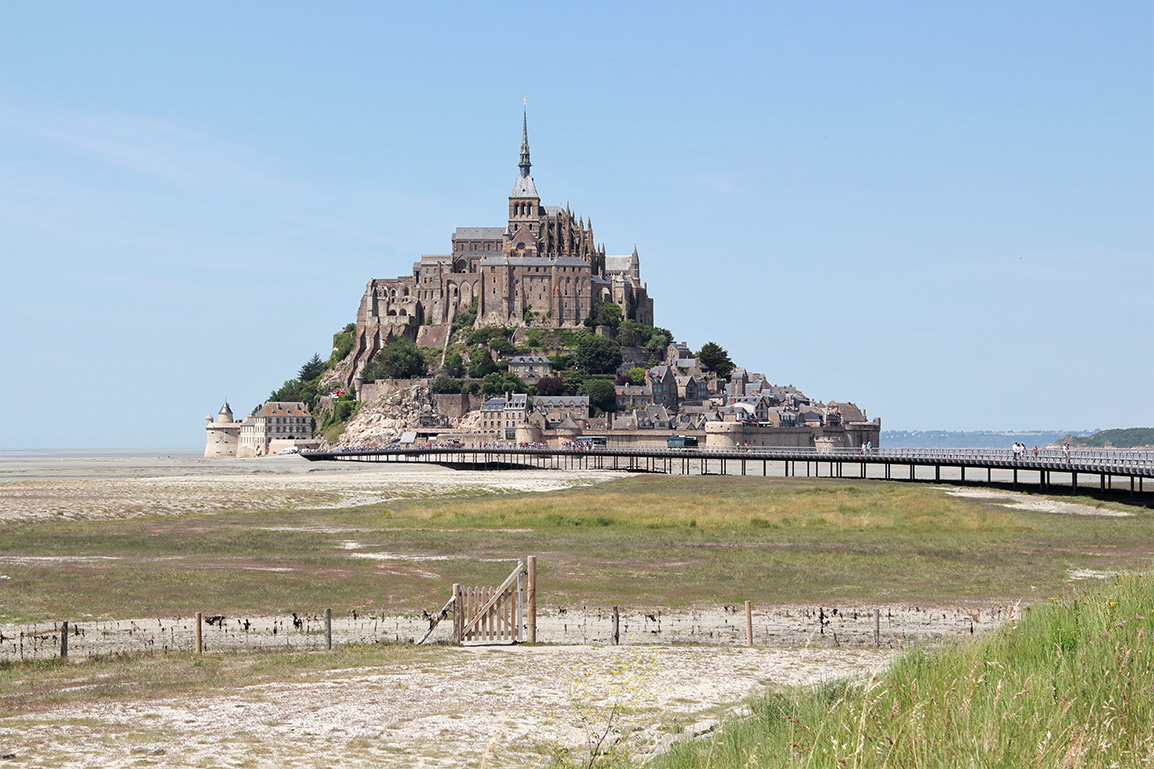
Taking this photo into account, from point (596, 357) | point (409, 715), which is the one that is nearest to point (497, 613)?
point (409, 715)

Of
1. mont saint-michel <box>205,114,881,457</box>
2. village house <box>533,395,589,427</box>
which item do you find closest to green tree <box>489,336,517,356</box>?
mont saint-michel <box>205,114,881,457</box>

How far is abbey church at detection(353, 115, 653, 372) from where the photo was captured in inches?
6506

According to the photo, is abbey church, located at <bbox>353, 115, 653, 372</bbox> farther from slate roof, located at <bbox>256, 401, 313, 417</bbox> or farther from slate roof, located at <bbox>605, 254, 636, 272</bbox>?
slate roof, located at <bbox>256, 401, 313, 417</bbox>

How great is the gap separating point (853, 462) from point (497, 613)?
→ 7400 centimetres

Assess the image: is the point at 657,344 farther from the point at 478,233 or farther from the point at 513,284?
the point at 478,233

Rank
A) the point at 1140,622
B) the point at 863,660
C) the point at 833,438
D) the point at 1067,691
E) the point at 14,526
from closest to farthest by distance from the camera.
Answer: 1. the point at 1067,691
2. the point at 1140,622
3. the point at 863,660
4. the point at 14,526
5. the point at 833,438

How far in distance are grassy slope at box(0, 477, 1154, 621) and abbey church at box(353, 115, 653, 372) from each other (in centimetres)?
11090

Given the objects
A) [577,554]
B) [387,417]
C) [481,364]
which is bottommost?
[577,554]

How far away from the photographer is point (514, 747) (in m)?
12.5

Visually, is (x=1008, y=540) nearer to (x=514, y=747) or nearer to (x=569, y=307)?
(x=514, y=747)

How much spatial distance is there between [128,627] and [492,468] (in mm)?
89714

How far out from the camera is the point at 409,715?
13.9m

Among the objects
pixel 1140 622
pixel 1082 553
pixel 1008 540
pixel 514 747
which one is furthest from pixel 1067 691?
pixel 1008 540

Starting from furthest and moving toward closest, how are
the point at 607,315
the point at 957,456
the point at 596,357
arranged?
the point at 607,315 → the point at 596,357 → the point at 957,456
